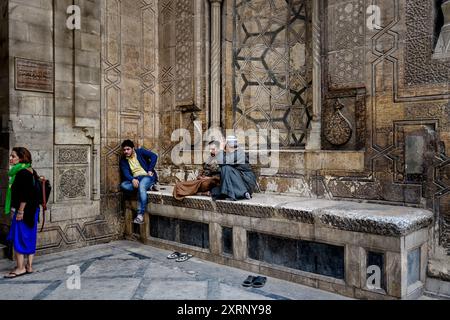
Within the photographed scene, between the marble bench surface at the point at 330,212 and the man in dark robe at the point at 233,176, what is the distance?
0.43 ft

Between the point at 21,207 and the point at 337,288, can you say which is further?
the point at 21,207

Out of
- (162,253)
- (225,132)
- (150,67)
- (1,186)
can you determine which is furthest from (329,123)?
(1,186)

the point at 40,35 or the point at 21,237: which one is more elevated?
the point at 40,35

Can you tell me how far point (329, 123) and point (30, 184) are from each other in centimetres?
377

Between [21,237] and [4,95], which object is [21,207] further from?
[4,95]

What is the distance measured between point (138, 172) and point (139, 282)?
94.6 inches

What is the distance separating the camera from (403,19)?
439 centimetres

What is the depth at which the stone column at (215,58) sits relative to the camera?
21.4ft

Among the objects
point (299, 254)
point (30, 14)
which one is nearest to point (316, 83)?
point (299, 254)

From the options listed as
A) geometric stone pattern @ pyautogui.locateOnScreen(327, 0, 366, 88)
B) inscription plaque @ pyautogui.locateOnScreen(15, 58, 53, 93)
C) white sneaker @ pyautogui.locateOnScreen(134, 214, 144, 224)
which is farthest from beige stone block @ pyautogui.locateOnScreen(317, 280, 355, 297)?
inscription plaque @ pyautogui.locateOnScreen(15, 58, 53, 93)

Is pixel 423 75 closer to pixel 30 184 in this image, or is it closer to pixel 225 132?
pixel 225 132

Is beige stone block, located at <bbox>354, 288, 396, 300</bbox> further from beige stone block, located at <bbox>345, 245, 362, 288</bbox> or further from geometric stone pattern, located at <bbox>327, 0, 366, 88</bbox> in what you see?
geometric stone pattern, located at <bbox>327, 0, 366, 88</bbox>

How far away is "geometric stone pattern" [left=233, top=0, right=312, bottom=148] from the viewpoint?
5883 millimetres

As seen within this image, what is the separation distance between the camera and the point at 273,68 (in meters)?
6.24
